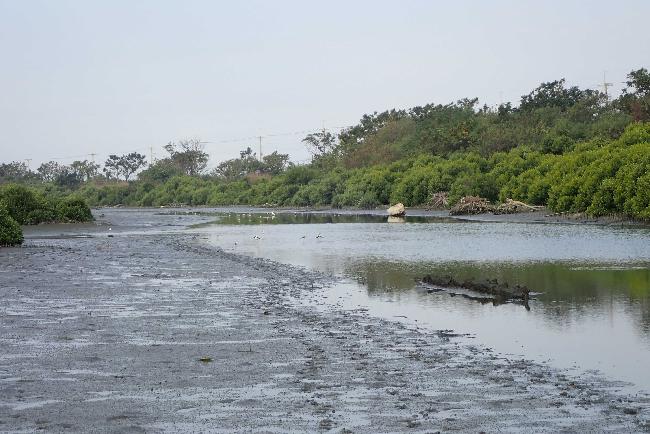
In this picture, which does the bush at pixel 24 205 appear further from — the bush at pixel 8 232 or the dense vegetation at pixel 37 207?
the bush at pixel 8 232

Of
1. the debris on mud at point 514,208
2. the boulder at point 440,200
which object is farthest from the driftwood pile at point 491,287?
the boulder at point 440,200

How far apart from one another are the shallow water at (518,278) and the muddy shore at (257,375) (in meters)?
0.92

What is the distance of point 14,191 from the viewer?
167 ft

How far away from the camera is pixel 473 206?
61.9 metres

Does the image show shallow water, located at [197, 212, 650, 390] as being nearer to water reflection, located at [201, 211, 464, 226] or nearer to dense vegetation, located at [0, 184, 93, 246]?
dense vegetation, located at [0, 184, 93, 246]

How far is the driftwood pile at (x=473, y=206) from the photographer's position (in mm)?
61562

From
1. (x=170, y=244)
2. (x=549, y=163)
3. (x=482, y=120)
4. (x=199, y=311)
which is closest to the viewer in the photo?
(x=199, y=311)

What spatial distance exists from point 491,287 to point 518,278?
3.34m

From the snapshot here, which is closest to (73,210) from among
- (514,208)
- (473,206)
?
(473,206)

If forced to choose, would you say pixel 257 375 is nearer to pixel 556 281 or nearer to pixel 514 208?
pixel 556 281

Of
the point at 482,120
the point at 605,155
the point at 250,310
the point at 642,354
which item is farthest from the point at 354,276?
the point at 482,120

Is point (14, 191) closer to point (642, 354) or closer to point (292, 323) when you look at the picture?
point (292, 323)

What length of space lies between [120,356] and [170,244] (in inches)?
999

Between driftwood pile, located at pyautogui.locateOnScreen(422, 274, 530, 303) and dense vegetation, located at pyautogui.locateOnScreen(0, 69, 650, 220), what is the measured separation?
80.5 feet
